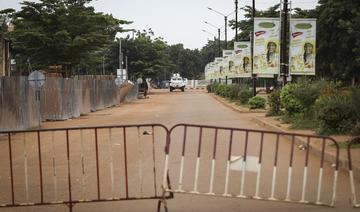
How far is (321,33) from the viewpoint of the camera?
152 ft

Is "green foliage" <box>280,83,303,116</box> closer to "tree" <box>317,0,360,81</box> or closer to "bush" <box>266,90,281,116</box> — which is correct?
"bush" <box>266,90,281,116</box>

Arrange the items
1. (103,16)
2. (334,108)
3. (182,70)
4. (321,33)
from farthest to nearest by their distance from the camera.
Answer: (182,70) < (321,33) < (103,16) < (334,108)

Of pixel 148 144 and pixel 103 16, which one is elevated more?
pixel 103 16

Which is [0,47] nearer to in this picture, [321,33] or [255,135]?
[255,135]

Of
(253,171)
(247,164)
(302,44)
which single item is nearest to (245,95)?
(302,44)

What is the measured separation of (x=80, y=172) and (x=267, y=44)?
16.7m

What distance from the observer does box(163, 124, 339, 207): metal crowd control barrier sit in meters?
7.94

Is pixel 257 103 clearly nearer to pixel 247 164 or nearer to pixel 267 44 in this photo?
pixel 267 44

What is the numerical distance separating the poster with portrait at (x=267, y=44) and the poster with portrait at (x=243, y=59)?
32.9 feet

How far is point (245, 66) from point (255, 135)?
20365 mm

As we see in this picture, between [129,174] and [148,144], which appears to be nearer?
[129,174]

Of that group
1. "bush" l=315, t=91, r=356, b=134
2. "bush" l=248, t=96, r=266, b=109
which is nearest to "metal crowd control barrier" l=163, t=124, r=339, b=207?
"bush" l=315, t=91, r=356, b=134

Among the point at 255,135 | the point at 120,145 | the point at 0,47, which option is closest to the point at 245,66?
the point at 0,47

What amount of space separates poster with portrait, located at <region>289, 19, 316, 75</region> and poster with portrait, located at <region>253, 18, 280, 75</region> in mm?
1769
